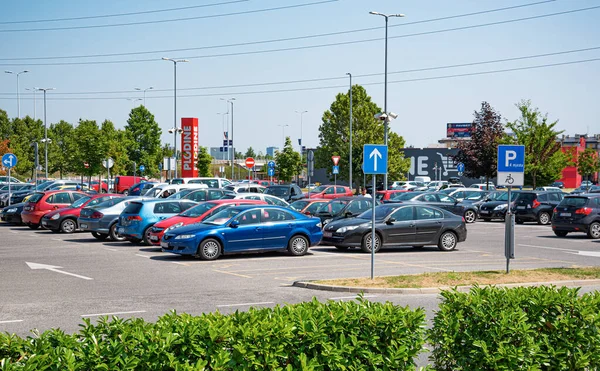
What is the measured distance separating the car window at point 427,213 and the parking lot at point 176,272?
1.08 meters

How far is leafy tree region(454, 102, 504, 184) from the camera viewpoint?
58.1m

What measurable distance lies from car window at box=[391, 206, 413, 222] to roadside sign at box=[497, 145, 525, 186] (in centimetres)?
639

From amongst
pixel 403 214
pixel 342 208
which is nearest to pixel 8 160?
pixel 342 208

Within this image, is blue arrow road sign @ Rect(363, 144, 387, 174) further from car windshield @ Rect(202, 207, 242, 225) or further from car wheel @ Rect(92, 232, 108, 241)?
car wheel @ Rect(92, 232, 108, 241)

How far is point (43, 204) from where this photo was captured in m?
31.5

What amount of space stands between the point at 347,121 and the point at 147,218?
149 ft

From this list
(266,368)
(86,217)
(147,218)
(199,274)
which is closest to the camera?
(266,368)

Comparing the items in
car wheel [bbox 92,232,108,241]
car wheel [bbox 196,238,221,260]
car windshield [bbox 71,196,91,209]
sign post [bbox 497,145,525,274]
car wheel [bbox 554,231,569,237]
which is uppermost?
sign post [bbox 497,145,525,274]

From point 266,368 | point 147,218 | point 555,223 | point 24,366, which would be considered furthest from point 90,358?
point 555,223

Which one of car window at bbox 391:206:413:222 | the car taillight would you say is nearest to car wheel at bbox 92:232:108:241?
car window at bbox 391:206:413:222

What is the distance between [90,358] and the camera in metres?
4.98

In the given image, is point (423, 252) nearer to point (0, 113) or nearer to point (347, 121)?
point (347, 121)

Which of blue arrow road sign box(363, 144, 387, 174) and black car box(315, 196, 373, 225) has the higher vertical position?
blue arrow road sign box(363, 144, 387, 174)

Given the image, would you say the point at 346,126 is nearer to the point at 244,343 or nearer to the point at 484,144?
the point at 484,144
